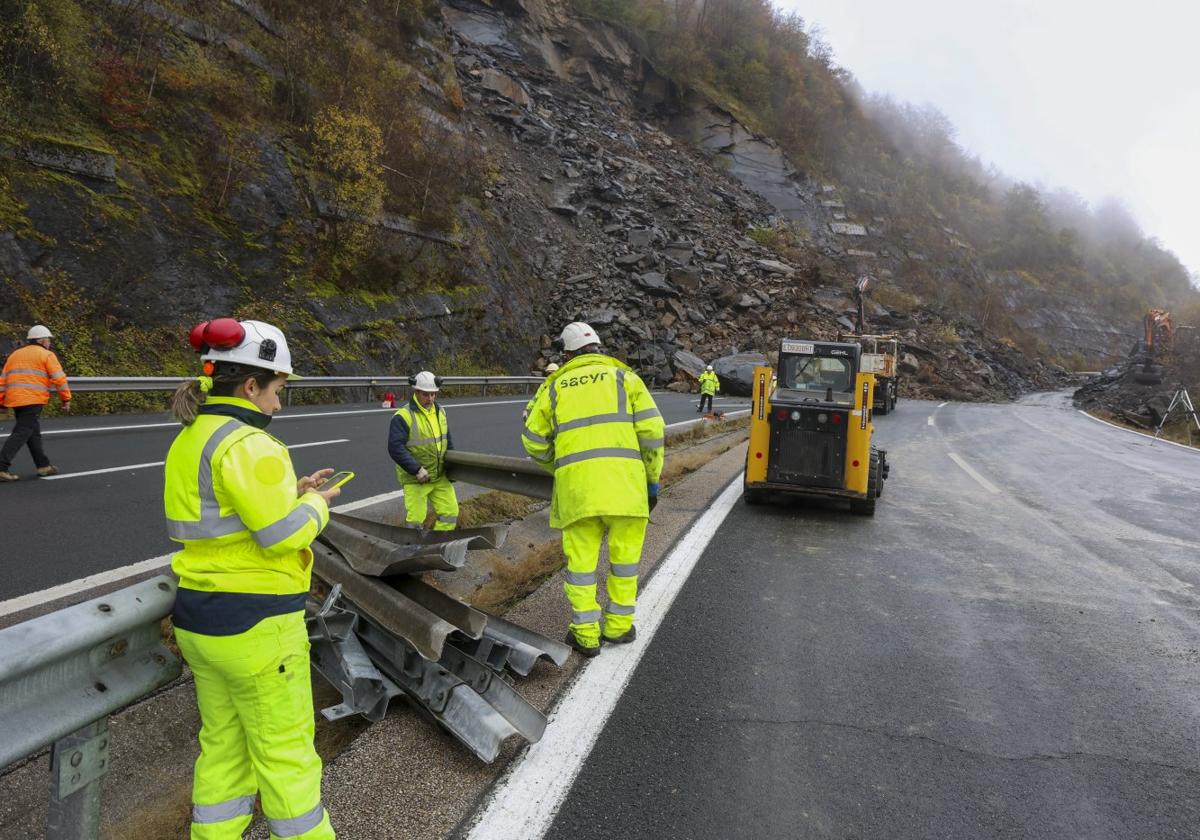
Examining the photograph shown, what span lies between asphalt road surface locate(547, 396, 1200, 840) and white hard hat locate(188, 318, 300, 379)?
1863mm

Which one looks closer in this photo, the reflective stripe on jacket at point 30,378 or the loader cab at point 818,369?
the reflective stripe on jacket at point 30,378

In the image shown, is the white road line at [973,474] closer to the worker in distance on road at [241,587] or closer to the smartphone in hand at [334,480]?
the smartphone in hand at [334,480]

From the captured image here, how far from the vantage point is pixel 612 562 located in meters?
4.01

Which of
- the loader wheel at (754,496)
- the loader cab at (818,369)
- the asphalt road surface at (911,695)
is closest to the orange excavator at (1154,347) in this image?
the loader cab at (818,369)

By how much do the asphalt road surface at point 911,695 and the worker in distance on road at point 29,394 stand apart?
24.2ft

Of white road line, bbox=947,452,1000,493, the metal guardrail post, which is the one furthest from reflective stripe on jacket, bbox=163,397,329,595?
white road line, bbox=947,452,1000,493

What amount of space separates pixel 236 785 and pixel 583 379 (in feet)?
8.14

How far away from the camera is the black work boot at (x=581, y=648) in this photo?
148 inches

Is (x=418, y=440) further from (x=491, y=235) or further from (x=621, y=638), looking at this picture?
(x=491, y=235)

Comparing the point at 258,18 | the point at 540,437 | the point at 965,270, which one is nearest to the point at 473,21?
the point at 258,18

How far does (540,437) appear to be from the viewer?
4141mm

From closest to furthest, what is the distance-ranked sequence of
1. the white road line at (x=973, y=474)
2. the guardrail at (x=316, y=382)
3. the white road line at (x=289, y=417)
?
the white road line at (x=973, y=474), the white road line at (x=289, y=417), the guardrail at (x=316, y=382)

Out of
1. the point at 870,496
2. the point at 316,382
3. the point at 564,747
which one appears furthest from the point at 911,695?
the point at 316,382

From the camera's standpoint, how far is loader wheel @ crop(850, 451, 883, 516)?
7844mm
